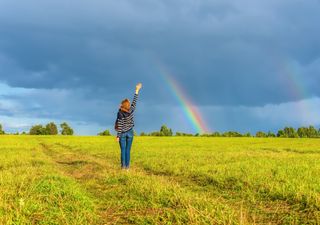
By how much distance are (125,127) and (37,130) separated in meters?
162

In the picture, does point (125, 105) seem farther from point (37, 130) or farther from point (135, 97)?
point (37, 130)

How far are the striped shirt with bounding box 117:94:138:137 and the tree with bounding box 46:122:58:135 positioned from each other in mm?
158671

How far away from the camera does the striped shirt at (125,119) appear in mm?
16359

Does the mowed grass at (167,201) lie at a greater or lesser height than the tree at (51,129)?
lesser

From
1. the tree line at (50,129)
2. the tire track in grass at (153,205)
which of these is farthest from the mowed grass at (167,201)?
the tree line at (50,129)

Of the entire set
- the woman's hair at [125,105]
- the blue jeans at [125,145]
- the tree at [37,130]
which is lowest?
the blue jeans at [125,145]

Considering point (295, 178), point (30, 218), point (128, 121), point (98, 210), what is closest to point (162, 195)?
point (98, 210)

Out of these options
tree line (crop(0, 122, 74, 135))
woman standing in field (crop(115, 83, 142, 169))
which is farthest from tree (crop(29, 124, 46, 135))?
woman standing in field (crop(115, 83, 142, 169))

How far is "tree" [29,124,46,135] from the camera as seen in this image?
550ft

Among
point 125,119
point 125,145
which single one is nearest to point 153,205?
point 125,145

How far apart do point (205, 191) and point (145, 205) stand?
3003 millimetres

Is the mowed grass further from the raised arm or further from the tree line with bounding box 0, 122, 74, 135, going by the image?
the tree line with bounding box 0, 122, 74, 135

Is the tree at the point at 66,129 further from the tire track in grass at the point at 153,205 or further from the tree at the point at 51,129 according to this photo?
the tire track in grass at the point at 153,205

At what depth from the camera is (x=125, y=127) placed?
16.4 metres
